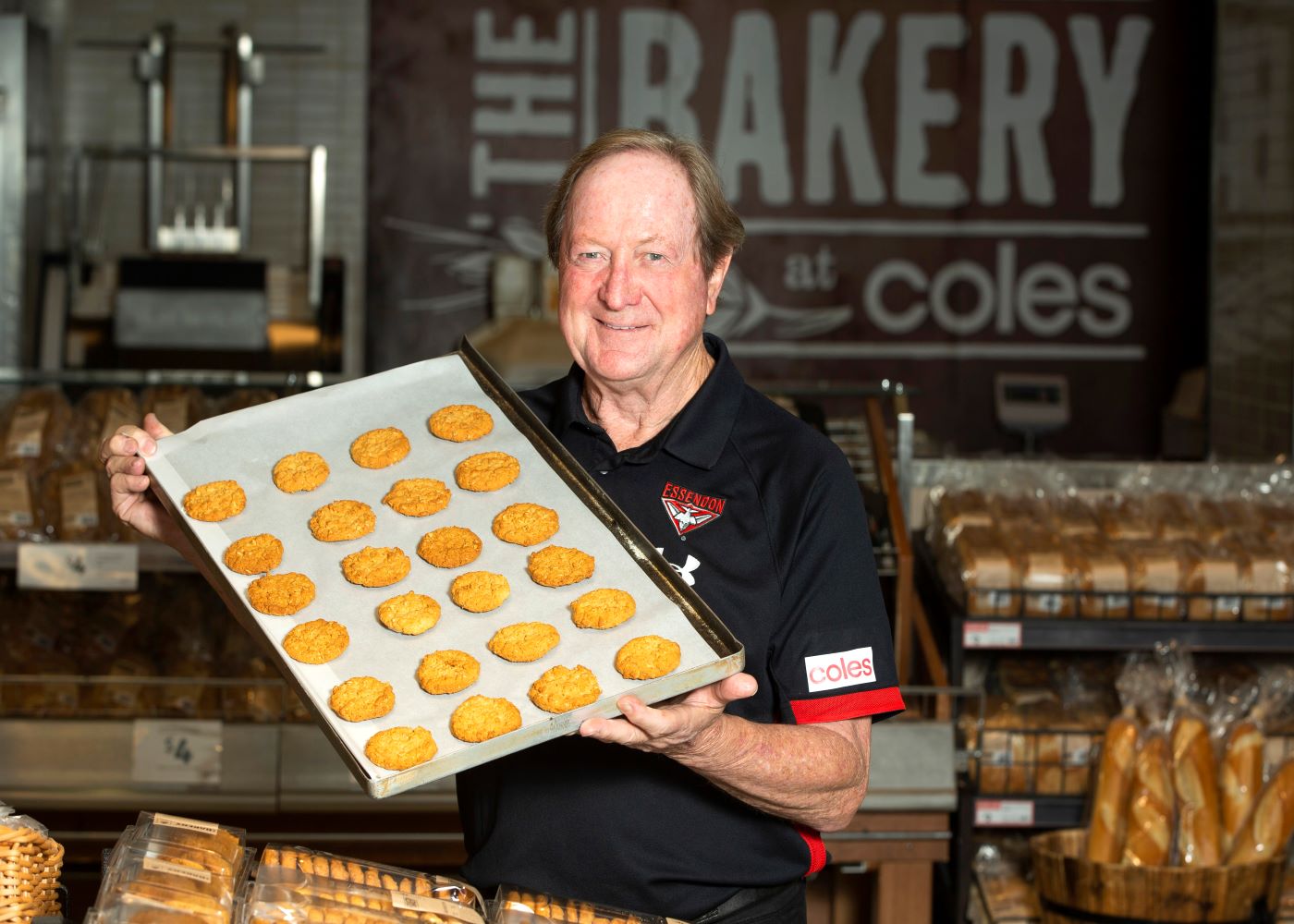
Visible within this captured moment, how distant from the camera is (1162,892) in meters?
2.49

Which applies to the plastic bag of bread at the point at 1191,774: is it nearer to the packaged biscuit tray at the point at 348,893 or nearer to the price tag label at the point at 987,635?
the price tag label at the point at 987,635

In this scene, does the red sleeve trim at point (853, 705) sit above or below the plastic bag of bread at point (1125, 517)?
below

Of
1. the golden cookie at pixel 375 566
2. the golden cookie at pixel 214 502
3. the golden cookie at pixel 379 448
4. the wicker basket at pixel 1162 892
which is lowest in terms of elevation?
the wicker basket at pixel 1162 892

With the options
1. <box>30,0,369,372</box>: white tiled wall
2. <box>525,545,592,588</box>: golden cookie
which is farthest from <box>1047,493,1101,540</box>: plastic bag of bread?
<box>30,0,369,372</box>: white tiled wall

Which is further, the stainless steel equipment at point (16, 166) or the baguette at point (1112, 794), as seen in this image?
the stainless steel equipment at point (16, 166)

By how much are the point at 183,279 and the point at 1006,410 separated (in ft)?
10.6

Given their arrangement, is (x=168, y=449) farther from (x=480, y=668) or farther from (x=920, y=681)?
(x=920, y=681)

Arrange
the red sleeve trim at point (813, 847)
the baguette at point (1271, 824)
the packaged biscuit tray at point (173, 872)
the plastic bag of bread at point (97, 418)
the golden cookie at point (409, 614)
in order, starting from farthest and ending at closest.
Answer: the plastic bag of bread at point (97, 418) → the baguette at point (1271, 824) → the red sleeve trim at point (813, 847) → the golden cookie at point (409, 614) → the packaged biscuit tray at point (173, 872)

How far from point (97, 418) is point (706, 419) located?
1656 mm

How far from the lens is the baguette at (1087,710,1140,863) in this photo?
2637 millimetres

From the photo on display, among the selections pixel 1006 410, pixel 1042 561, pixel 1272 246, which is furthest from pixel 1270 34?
pixel 1042 561

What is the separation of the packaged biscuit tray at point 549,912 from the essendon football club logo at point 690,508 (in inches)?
17.2

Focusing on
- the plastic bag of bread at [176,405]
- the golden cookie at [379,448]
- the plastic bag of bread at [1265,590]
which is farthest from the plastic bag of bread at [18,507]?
Result: the plastic bag of bread at [1265,590]

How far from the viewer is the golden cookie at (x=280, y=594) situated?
4.52ft
